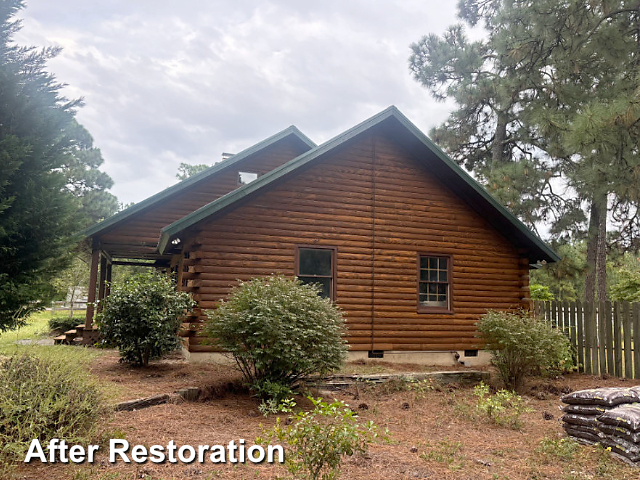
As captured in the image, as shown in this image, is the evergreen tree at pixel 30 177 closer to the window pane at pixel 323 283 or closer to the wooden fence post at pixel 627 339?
the window pane at pixel 323 283

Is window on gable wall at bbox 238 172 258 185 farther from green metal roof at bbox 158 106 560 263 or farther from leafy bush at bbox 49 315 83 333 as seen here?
leafy bush at bbox 49 315 83 333

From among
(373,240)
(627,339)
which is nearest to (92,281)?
(373,240)

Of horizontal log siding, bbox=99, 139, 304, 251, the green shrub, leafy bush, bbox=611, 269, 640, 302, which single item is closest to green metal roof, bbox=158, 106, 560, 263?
horizontal log siding, bbox=99, 139, 304, 251

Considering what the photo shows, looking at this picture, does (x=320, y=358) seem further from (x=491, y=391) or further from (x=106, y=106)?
(x=106, y=106)

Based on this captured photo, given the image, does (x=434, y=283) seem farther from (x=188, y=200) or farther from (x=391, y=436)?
(x=188, y=200)

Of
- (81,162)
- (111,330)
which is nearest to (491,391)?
(111,330)

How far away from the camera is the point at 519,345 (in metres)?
9.19

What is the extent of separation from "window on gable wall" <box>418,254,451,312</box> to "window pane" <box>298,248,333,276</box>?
7.94 ft

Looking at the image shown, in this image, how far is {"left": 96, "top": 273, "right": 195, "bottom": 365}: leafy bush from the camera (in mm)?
9008

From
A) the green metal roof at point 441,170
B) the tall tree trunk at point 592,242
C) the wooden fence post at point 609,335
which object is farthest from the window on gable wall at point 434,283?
the tall tree trunk at point 592,242

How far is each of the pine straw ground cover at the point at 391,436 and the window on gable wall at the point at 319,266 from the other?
10.6 feet

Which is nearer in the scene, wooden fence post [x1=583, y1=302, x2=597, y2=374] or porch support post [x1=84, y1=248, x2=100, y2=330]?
wooden fence post [x1=583, y1=302, x2=597, y2=374]

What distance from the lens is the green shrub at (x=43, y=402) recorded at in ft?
14.3

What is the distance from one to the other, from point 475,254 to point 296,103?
19160mm
